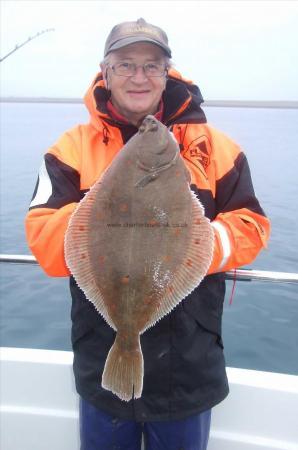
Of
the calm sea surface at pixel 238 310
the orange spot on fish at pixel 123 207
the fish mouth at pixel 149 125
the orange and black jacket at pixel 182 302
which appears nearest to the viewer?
the orange spot on fish at pixel 123 207

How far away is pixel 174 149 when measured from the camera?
1969mm

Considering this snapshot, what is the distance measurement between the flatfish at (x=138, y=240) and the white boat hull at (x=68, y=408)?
1.37 metres

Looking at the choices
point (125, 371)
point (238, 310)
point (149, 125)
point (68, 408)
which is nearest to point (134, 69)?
point (149, 125)

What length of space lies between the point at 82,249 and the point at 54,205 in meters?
0.30

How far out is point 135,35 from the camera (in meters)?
2.31

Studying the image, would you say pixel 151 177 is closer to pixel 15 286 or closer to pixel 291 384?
pixel 291 384

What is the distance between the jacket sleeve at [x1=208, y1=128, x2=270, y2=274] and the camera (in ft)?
6.65

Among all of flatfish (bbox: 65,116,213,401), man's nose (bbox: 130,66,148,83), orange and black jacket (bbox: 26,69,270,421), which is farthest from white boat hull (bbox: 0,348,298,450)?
man's nose (bbox: 130,66,148,83)

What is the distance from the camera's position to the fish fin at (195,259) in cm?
191

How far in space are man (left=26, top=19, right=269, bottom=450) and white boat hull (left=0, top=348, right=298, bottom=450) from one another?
69 cm

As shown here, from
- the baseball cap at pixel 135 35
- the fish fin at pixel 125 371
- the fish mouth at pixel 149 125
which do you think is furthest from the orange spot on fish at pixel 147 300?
the baseball cap at pixel 135 35

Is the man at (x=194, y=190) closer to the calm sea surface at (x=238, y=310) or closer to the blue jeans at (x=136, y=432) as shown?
the blue jeans at (x=136, y=432)

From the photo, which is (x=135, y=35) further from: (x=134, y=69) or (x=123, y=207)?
(x=123, y=207)

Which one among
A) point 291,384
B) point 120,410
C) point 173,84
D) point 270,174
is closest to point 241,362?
point 291,384
